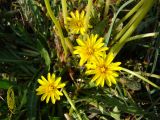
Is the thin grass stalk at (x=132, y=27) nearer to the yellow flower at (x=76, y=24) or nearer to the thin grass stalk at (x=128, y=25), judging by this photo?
the thin grass stalk at (x=128, y=25)

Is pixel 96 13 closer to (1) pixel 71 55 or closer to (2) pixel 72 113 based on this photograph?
(1) pixel 71 55

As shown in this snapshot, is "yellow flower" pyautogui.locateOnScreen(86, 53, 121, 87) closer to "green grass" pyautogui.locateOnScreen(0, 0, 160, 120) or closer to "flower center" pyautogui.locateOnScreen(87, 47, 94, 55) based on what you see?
"flower center" pyautogui.locateOnScreen(87, 47, 94, 55)

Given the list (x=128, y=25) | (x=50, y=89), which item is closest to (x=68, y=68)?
(x=50, y=89)

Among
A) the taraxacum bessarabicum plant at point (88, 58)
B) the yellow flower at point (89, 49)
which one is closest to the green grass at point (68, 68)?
the taraxacum bessarabicum plant at point (88, 58)

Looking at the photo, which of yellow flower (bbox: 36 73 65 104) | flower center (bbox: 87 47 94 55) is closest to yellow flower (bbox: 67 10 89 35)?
flower center (bbox: 87 47 94 55)

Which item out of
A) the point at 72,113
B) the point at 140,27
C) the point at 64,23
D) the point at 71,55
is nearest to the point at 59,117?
the point at 72,113

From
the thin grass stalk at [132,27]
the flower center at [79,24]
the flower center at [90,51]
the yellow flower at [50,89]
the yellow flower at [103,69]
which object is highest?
the flower center at [79,24]
